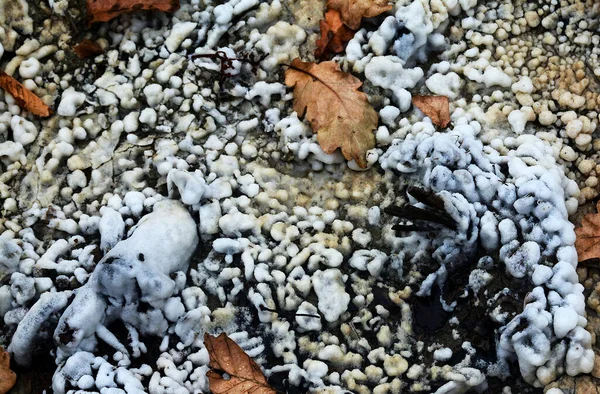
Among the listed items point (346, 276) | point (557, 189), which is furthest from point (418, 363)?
point (557, 189)

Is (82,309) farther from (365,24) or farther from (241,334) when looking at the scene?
(365,24)

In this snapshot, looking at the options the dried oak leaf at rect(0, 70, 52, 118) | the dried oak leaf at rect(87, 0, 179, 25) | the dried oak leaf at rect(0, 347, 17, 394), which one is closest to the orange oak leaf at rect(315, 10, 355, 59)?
the dried oak leaf at rect(87, 0, 179, 25)

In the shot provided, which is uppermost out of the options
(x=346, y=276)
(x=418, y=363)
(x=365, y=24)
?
(x=365, y=24)

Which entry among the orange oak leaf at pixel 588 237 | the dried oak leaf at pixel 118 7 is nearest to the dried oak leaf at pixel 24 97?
the dried oak leaf at pixel 118 7

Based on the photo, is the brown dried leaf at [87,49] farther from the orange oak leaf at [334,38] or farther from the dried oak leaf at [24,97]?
the orange oak leaf at [334,38]

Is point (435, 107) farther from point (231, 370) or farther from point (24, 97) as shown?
point (24, 97)

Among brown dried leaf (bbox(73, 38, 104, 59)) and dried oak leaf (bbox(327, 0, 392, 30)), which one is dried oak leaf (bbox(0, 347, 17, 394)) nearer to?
brown dried leaf (bbox(73, 38, 104, 59))
